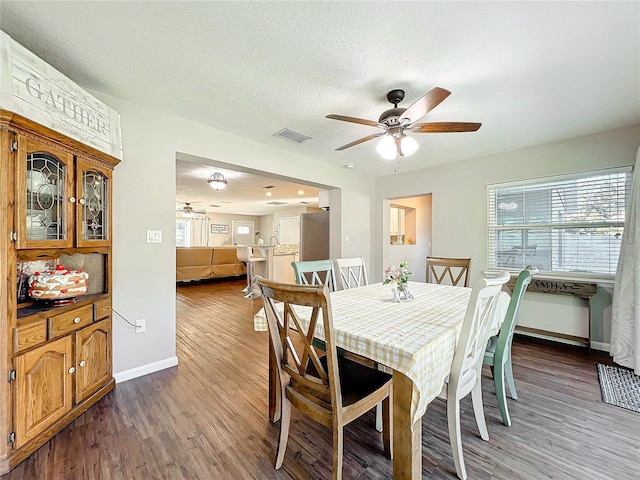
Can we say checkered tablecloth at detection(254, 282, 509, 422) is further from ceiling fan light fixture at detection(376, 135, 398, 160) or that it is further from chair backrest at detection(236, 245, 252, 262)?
chair backrest at detection(236, 245, 252, 262)

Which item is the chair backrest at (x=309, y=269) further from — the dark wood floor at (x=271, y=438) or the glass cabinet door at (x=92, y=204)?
the glass cabinet door at (x=92, y=204)

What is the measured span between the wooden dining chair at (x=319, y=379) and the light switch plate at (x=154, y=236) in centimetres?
176

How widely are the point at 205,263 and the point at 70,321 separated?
5.83 meters

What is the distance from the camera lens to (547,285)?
10.7ft

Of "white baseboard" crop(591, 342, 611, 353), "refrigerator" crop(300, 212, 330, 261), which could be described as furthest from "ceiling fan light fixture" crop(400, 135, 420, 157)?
"white baseboard" crop(591, 342, 611, 353)

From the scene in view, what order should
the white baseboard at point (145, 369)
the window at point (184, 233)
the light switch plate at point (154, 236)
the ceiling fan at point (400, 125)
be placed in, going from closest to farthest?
the ceiling fan at point (400, 125), the white baseboard at point (145, 369), the light switch plate at point (154, 236), the window at point (184, 233)

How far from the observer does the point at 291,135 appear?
319 centimetres

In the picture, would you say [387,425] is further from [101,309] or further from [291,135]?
[291,135]

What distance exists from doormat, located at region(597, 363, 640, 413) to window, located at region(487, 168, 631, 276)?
3.53 ft

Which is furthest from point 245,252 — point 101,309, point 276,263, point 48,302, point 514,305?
point 514,305

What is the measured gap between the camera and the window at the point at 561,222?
10.1 feet

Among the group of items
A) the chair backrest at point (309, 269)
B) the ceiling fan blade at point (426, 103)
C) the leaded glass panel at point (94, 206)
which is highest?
the ceiling fan blade at point (426, 103)

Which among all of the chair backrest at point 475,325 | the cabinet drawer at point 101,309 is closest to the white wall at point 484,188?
the chair backrest at point 475,325

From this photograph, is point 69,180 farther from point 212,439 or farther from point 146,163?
point 212,439
